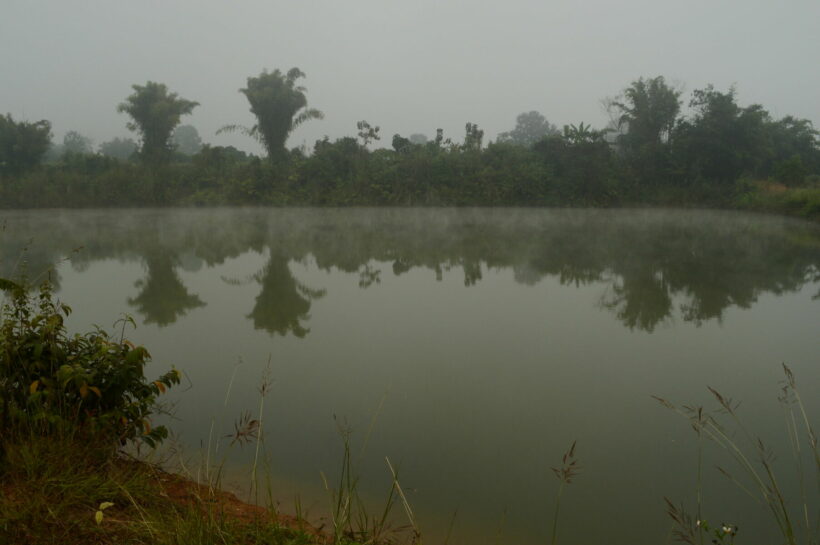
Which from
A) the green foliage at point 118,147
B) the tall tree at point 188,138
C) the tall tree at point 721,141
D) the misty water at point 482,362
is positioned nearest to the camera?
the misty water at point 482,362

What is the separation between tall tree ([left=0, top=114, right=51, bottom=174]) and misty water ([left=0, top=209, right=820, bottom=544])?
1466 centimetres

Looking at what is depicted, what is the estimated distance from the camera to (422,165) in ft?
61.1

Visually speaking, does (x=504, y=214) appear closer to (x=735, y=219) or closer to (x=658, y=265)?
(x=735, y=219)

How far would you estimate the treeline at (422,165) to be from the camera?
17.8 metres

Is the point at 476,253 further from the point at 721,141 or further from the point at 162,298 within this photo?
the point at 721,141

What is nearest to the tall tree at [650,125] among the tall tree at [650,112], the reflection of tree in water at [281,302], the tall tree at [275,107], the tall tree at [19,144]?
the tall tree at [650,112]

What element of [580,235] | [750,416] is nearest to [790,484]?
[750,416]

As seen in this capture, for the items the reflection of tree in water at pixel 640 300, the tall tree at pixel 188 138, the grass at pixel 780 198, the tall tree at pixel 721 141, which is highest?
the tall tree at pixel 188 138

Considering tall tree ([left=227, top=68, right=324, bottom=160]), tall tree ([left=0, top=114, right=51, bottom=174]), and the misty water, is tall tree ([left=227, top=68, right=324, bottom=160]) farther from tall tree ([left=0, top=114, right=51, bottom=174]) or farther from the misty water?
the misty water

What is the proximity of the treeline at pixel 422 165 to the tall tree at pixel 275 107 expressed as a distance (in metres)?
0.04

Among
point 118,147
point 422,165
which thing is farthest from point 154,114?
point 118,147

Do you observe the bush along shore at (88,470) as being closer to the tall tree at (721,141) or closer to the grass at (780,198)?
the grass at (780,198)

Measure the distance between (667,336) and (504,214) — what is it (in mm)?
12234

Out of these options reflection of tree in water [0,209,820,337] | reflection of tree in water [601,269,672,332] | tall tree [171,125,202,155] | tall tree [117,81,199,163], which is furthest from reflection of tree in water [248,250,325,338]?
tall tree [171,125,202,155]
